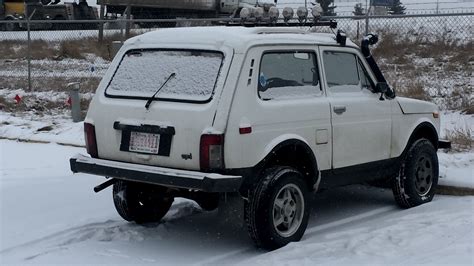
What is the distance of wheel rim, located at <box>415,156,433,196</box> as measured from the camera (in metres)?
7.24

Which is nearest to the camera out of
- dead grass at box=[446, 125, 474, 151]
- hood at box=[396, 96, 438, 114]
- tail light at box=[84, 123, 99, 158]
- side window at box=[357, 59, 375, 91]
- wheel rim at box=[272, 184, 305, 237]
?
wheel rim at box=[272, 184, 305, 237]

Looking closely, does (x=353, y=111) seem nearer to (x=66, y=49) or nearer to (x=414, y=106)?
(x=414, y=106)

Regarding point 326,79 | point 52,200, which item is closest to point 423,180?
point 326,79

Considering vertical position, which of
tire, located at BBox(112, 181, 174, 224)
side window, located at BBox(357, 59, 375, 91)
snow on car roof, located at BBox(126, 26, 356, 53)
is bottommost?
tire, located at BBox(112, 181, 174, 224)

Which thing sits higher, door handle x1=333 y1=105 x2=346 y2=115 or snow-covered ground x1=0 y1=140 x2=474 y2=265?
door handle x1=333 y1=105 x2=346 y2=115

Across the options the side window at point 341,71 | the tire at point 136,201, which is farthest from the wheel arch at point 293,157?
the tire at point 136,201

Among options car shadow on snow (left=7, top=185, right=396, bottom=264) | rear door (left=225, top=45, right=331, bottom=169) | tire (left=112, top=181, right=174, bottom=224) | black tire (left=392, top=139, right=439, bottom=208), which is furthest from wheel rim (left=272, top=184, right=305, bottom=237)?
black tire (left=392, top=139, right=439, bottom=208)

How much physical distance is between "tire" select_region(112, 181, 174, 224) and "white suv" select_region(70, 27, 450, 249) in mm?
11

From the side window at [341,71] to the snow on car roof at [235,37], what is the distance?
0.16 m

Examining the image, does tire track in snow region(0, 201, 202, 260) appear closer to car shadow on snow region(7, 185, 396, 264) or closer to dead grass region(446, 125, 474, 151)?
car shadow on snow region(7, 185, 396, 264)

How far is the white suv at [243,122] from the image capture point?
17.7 feet

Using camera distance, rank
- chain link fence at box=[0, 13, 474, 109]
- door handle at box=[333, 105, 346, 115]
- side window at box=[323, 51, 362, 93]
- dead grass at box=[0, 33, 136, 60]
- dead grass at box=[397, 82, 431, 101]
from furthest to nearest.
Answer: dead grass at box=[0, 33, 136, 60] < chain link fence at box=[0, 13, 474, 109] < dead grass at box=[397, 82, 431, 101] < side window at box=[323, 51, 362, 93] < door handle at box=[333, 105, 346, 115]

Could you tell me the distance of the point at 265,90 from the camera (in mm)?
5738

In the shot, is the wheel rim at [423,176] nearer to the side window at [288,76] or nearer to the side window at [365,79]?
the side window at [365,79]
